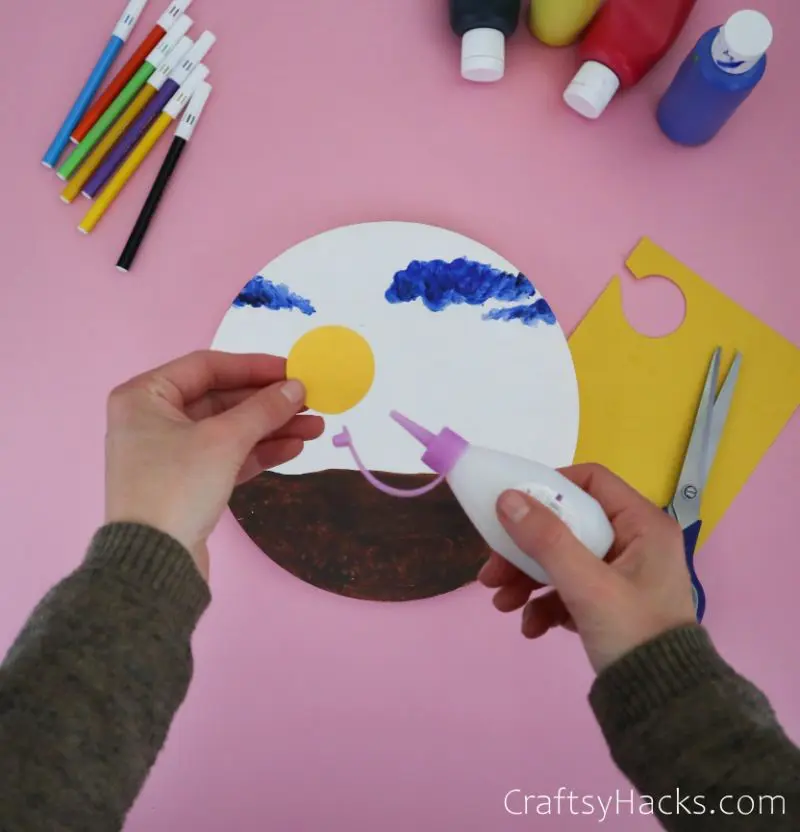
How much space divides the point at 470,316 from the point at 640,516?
30cm

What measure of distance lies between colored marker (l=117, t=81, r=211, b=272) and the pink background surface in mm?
15

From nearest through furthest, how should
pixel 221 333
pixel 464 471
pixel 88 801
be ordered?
pixel 88 801
pixel 464 471
pixel 221 333

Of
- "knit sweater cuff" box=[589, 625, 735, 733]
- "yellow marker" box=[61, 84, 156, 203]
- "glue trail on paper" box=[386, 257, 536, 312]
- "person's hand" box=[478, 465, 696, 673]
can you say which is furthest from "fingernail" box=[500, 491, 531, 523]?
"yellow marker" box=[61, 84, 156, 203]

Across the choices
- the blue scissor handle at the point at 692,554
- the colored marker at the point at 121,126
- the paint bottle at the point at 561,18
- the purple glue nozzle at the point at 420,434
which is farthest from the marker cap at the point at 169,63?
the blue scissor handle at the point at 692,554

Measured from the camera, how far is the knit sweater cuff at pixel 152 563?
46cm

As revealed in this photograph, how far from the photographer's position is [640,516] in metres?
0.52

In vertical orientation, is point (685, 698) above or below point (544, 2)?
below

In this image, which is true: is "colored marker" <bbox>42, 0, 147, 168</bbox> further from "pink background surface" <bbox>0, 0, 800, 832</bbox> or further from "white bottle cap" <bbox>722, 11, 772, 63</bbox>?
"white bottle cap" <bbox>722, 11, 772, 63</bbox>

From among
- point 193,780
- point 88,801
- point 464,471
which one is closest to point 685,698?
point 464,471

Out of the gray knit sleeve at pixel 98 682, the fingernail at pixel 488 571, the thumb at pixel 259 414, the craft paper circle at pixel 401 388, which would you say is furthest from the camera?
the craft paper circle at pixel 401 388

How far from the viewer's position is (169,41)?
0.79 metres

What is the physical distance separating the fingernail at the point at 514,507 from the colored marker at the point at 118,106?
609 millimetres

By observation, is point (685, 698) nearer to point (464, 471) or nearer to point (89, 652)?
point (464, 471)

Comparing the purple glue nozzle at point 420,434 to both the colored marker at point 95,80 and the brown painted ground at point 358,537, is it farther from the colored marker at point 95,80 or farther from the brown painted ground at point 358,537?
the colored marker at point 95,80
